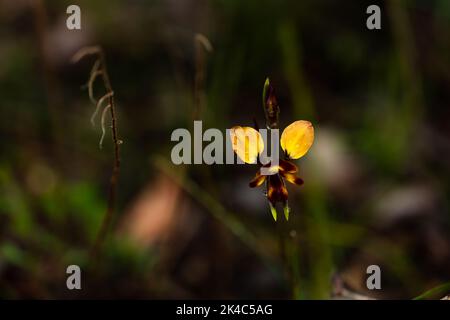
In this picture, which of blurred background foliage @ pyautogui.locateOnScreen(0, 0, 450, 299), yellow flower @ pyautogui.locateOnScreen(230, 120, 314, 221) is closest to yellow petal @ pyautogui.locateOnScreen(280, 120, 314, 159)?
yellow flower @ pyautogui.locateOnScreen(230, 120, 314, 221)

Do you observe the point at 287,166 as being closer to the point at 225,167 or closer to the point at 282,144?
the point at 282,144

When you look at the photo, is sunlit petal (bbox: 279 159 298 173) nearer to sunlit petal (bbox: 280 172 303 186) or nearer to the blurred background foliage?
sunlit petal (bbox: 280 172 303 186)

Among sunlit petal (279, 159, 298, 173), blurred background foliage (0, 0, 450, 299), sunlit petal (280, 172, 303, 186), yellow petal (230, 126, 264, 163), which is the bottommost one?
sunlit petal (280, 172, 303, 186)

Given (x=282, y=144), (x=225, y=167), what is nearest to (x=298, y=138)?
(x=282, y=144)

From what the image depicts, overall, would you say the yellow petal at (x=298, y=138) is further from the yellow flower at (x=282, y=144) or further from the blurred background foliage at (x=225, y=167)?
the blurred background foliage at (x=225, y=167)

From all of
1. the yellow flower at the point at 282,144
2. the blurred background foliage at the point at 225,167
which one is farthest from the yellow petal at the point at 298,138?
the blurred background foliage at the point at 225,167
